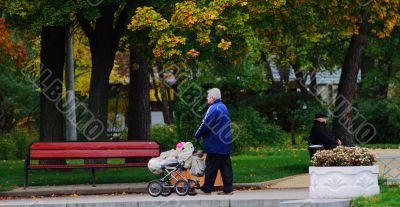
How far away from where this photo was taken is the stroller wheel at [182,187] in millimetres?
18391

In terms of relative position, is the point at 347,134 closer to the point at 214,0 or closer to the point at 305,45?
the point at 305,45

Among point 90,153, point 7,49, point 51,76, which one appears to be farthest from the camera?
point 51,76

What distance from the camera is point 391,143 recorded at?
1581 inches

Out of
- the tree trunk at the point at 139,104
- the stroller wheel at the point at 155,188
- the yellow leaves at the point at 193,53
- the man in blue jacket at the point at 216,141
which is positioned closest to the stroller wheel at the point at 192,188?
the man in blue jacket at the point at 216,141

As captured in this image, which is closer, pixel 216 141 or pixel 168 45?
pixel 216 141

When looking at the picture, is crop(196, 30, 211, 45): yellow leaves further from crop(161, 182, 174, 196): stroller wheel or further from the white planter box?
the white planter box

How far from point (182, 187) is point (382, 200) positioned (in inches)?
177

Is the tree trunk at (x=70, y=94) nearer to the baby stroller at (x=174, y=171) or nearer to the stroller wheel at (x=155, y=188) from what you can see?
the baby stroller at (x=174, y=171)

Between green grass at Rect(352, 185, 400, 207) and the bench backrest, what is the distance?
6.19 m

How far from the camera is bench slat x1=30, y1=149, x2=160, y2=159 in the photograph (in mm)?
21234

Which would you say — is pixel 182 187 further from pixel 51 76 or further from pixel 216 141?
pixel 51 76

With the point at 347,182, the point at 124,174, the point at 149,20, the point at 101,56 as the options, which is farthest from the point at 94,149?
the point at 347,182

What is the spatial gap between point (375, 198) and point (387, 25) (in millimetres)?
9124

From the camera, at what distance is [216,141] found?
17.9 meters
